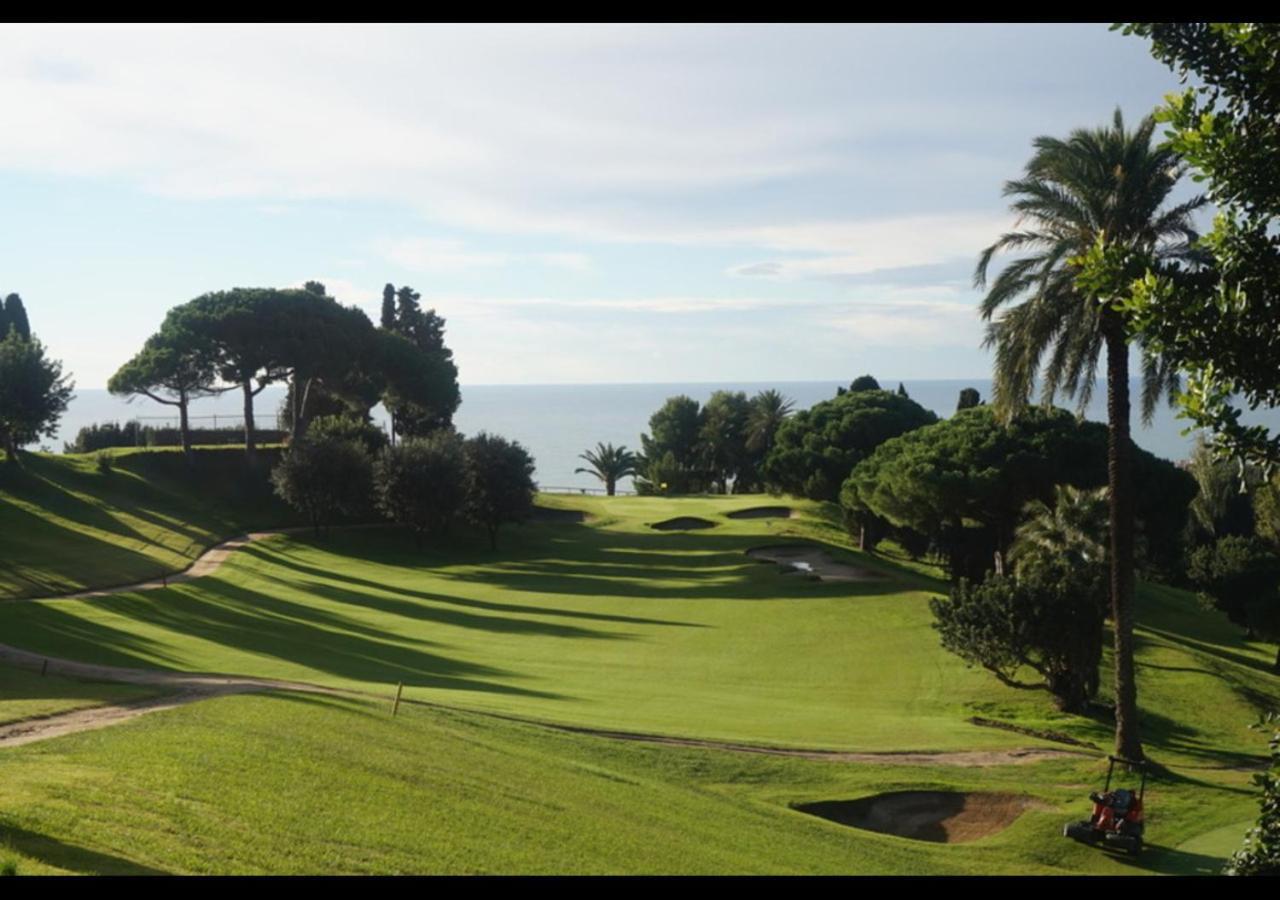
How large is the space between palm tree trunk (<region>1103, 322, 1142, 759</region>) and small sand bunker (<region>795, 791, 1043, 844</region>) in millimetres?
4474

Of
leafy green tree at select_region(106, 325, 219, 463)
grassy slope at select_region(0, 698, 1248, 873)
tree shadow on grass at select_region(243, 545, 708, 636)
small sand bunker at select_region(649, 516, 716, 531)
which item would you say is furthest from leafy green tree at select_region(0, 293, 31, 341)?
grassy slope at select_region(0, 698, 1248, 873)

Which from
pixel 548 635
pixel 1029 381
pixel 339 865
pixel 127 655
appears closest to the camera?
pixel 339 865

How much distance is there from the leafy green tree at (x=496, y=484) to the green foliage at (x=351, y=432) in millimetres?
7301

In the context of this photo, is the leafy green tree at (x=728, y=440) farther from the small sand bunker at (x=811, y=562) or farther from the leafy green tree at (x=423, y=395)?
the small sand bunker at (x=811, y=562)

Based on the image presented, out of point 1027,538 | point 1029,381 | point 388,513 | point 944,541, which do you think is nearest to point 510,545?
point 388,513

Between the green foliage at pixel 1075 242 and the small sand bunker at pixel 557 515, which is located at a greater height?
the green foliage at pixel 1075 242

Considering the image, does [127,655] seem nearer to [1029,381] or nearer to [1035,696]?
[1029,381]

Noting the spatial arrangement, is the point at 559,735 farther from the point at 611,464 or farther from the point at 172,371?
the point at 611,464

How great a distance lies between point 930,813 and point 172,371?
204 feet

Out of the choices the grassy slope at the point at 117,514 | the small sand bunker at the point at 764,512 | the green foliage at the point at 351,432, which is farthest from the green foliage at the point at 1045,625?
the green foliage at the point at 351,432

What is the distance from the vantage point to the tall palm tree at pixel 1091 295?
2488cm

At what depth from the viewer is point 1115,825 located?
2109 centimetres

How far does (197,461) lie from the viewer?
74.4 metres
